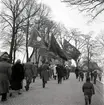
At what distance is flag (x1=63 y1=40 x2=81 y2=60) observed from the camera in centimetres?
5923

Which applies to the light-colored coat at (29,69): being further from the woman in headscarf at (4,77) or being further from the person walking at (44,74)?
the woman in headscarf at (4,77)

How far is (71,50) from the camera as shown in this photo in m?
63.1

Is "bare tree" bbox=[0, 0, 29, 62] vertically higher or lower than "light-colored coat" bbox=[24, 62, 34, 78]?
higher

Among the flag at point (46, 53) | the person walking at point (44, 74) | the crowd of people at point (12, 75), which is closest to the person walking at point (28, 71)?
the crowd of people at point (12, 75)

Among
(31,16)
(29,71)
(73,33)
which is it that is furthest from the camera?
(73,33)

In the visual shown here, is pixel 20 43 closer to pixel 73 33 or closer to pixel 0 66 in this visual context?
pixel 73 33

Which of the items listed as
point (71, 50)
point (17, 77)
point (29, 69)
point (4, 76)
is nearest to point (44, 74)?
point (29, 69)

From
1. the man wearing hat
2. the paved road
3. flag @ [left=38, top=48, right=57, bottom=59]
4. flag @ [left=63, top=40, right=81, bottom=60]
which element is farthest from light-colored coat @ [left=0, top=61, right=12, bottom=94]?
flag @ [left=63, top=40, right=81, bottom=60]

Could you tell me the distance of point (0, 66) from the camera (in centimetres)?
913

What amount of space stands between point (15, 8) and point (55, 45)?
8.02 metres

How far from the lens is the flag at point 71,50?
194 ft

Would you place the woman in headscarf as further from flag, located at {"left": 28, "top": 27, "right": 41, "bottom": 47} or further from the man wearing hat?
flag, located at {"left": 28, "top": 27, "right": 41, "bottom": 47}

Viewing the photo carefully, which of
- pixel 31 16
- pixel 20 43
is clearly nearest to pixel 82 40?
pixel 20 43

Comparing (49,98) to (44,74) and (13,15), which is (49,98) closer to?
(44,74)
